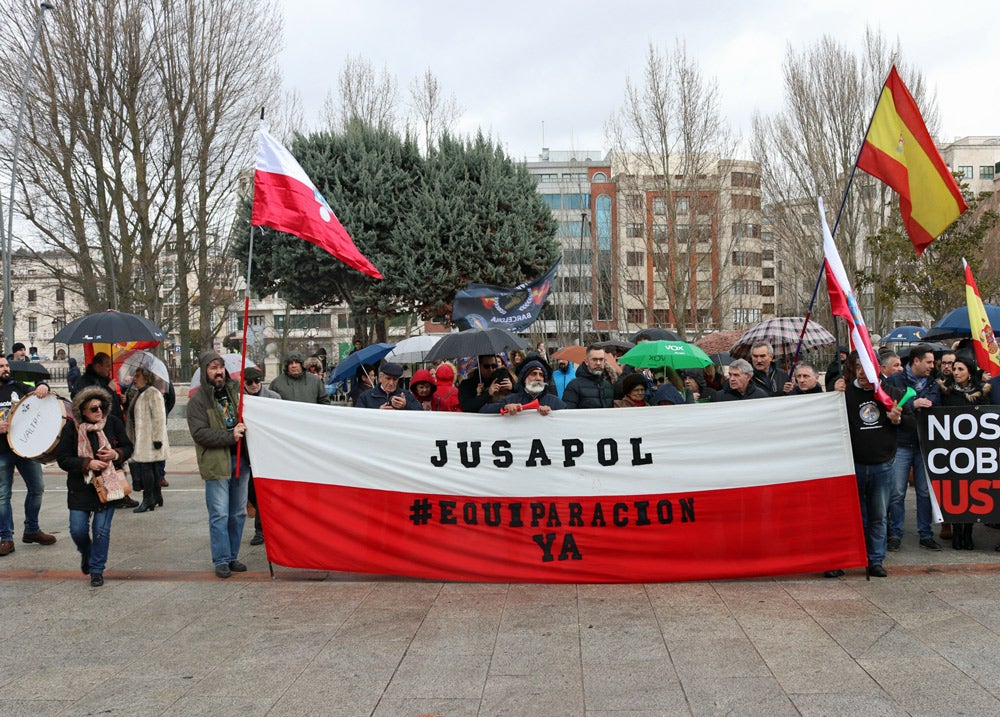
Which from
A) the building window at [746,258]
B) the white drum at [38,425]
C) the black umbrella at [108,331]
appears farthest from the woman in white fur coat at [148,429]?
the building window at [746,258]

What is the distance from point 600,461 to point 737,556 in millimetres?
1271

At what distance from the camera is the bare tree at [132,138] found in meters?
22.6

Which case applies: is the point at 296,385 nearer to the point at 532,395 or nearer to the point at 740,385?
the point at 532,395

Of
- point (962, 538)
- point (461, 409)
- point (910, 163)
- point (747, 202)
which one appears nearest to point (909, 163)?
point (910, 163)

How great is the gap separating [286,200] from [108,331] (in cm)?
375

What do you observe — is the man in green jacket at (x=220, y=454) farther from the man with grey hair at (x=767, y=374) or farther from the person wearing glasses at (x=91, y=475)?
the man with grey hair at (x=767, y=374)

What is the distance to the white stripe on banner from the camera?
6.65 m

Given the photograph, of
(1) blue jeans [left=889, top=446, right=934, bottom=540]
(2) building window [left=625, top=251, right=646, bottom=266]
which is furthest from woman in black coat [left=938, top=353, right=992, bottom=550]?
(2) building window [left=625, top=251, right=646, bottom=266]

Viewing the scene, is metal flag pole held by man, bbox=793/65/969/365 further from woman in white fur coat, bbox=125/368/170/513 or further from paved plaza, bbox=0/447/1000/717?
woman in white fur coat, bbox=125/368/170/513

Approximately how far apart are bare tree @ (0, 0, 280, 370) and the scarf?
61.0ft

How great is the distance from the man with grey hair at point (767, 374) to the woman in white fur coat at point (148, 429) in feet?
22.5

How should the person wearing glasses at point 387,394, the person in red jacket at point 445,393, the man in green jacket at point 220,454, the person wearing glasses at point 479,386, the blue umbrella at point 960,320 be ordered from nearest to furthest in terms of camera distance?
the man in green jacket at point 220,454 → the person wearing glasses at point 387,394 → the person wearing glasses at point 479,386 → the person in red jacket at point 445,393 → the blue umbrella at point 960,320

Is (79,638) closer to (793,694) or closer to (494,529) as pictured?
(494,529)

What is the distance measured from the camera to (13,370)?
8.59 metres
